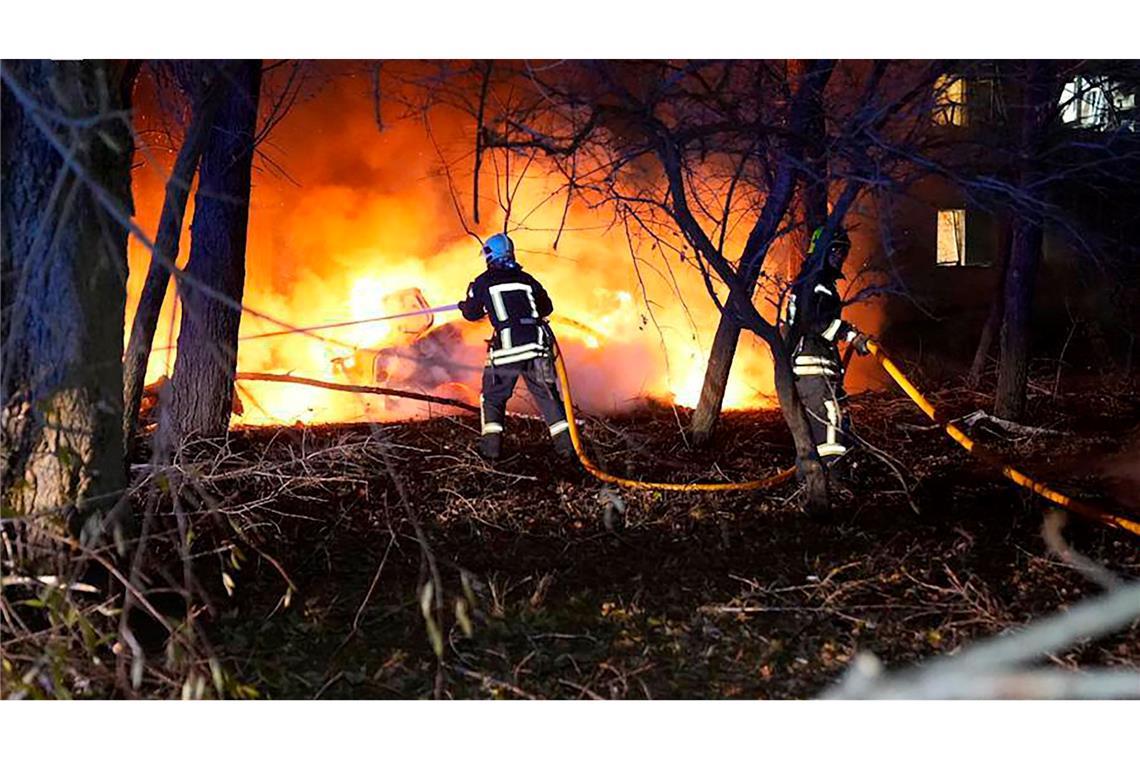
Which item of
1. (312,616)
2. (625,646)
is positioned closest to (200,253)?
(312,616)

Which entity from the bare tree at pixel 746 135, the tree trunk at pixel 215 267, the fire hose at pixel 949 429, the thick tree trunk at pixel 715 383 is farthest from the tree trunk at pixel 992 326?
the tree trunk at pixel 215 267

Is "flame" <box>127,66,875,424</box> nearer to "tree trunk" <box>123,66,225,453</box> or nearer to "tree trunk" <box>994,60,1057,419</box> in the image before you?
"tree trunk" <box>994,60,1057,419</box>

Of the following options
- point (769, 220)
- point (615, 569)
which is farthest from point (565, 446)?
point (615, 569)

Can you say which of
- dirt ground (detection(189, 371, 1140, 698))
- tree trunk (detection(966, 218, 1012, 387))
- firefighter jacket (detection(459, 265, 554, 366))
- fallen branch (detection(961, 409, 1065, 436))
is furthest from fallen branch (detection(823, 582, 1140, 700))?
tree trunk (detection(966, 218, 1012, 387))

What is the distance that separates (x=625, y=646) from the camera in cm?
495

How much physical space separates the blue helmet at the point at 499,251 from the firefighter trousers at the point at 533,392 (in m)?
0.78

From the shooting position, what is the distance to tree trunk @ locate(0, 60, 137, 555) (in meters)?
4.93

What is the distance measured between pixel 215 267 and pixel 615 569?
3997mm

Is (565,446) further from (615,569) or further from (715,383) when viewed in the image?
(615,569)

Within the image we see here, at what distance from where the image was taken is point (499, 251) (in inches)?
323

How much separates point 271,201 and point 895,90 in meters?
7.27

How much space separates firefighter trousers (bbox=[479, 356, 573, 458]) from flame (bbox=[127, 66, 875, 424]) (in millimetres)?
2795

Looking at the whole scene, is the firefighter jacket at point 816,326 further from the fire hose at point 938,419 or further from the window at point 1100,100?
the window at point 1100,100

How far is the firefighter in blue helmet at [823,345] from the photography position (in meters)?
7.16
